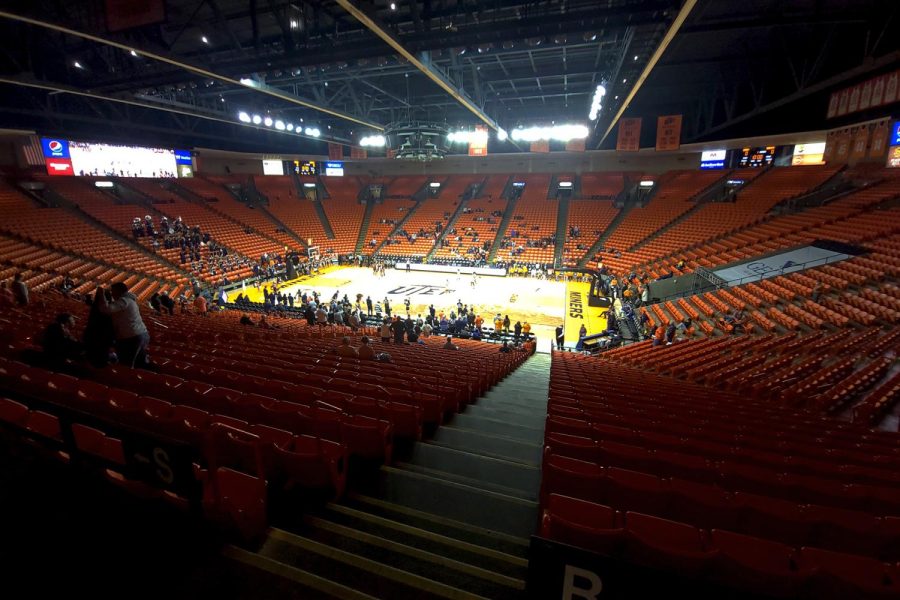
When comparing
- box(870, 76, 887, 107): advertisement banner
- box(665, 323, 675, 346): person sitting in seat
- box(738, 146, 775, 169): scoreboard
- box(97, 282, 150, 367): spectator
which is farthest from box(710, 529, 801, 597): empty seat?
box(738, 146, 775, 169): scoreboard

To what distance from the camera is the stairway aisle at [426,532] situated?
236cm

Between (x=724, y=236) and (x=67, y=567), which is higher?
(x=724, y=236)

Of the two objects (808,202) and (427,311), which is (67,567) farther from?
(808,202)

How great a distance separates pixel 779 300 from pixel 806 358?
7572 mm

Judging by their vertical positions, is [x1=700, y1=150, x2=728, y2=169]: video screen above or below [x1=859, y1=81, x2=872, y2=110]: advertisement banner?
above

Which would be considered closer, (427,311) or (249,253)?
(427,311)

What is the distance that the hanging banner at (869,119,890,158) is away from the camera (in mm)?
21547

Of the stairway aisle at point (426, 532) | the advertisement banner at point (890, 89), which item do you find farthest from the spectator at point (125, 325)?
the advertisement banner at point (890, 89)

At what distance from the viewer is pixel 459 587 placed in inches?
96.8

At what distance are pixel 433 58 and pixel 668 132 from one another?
20.7m

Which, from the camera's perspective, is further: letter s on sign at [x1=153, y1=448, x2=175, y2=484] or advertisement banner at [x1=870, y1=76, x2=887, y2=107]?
advertisement banner at [x1=870, y1=76, x2=887, y2=107]

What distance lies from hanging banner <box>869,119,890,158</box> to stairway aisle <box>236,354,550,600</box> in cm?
2924

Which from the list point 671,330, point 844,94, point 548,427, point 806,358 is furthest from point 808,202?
point 548,427

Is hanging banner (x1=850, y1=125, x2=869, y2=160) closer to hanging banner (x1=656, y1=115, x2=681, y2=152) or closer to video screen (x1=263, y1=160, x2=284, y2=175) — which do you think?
hanging banner (x1=656, y1=115, x2=681, y2=152)
